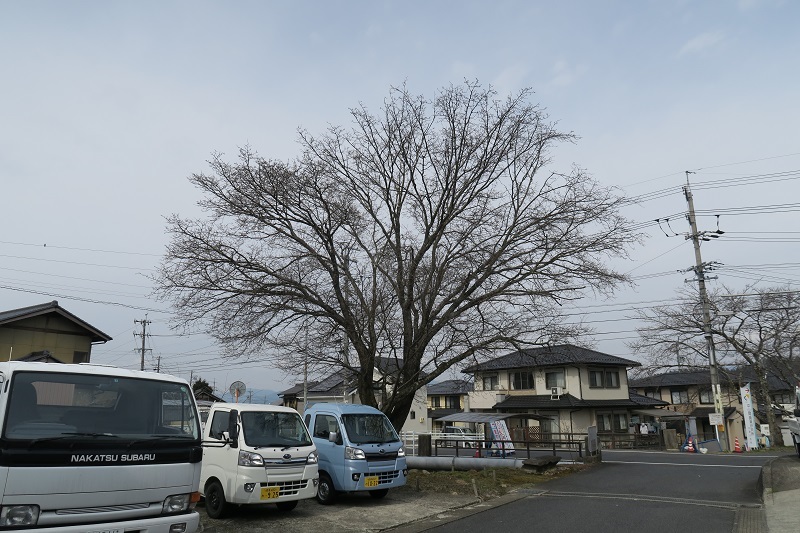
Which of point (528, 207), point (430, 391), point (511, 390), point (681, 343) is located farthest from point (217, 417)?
point (430, 391)

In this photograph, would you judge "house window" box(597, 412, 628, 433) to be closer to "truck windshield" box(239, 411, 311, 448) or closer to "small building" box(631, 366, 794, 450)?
"small building" box(631, 366, 794, 450)

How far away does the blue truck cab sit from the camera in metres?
10.7

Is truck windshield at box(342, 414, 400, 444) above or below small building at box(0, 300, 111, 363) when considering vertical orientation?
below

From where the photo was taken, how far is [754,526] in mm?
8352

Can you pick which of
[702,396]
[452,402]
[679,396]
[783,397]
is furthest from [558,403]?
[783,397]

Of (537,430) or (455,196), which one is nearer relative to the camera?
(455,196)

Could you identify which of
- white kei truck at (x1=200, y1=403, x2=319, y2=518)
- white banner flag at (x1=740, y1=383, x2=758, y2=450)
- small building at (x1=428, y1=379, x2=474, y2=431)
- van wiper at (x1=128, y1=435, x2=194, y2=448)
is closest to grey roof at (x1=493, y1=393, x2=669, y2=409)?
white banner flag at (x1=740, y1=383, x2=758, y2=450)

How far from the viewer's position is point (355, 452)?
35.2ft

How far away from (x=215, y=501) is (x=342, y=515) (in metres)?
2.27

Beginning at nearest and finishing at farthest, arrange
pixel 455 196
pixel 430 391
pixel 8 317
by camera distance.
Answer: pixel 455 196
pixel 8 317
pixel 430 391

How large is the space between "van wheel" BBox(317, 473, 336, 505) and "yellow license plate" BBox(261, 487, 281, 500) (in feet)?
6.32

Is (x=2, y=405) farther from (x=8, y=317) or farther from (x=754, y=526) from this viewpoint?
(x=8, y=317)

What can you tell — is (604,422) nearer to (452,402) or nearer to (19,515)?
(452,402)

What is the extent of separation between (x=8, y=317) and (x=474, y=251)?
53.8 feet
